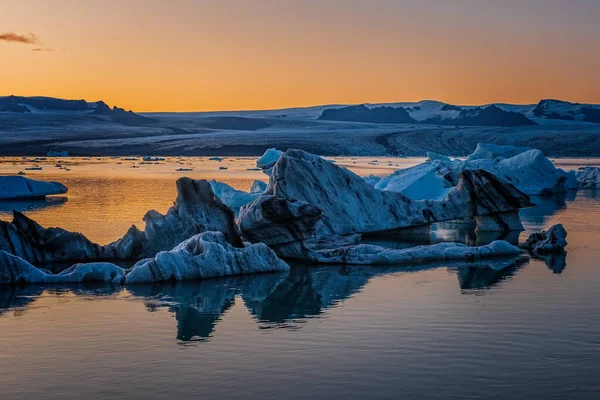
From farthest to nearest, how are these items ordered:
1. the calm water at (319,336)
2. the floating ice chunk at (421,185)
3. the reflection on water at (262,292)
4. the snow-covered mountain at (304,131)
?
1. the snow-covered mountain at (304,131)
2. the floating ice chunk at (421,185)
3. the reflection on water at (262,292)
4. the calm water at (319,336)

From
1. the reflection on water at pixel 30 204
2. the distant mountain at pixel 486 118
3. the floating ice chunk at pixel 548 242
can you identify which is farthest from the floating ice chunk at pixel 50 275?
the distant mountain at pixel 486 118

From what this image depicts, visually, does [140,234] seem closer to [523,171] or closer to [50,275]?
[50,275]

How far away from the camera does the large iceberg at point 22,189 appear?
22703 millimetres

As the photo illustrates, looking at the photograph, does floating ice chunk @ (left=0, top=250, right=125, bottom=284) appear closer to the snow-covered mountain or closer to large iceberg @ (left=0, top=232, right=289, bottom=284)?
large iceberg @ (left=0, top=232, right=289, bottom=284)

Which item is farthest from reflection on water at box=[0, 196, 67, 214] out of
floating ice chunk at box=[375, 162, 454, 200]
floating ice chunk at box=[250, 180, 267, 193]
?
floating ice chunk at box=[375, 162, 454, 200]

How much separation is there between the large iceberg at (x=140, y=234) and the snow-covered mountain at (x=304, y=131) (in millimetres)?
50802

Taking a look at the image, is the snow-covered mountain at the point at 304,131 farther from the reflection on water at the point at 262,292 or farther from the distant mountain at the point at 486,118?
the reflection on water at the point at 262,292

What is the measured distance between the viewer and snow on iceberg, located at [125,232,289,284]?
31.9 ft

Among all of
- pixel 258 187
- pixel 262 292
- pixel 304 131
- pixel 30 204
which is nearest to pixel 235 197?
pixel 258 187

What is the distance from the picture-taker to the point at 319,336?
725 cm

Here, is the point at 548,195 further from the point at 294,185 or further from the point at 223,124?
the point at 223,124

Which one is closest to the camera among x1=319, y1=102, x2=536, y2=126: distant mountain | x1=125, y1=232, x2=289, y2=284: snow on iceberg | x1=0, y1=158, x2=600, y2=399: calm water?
x1=0, y1=158, x2=600, y2=399: calm water

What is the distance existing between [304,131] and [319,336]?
70.3 m

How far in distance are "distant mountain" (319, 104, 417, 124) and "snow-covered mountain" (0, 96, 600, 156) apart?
5.0 inches
